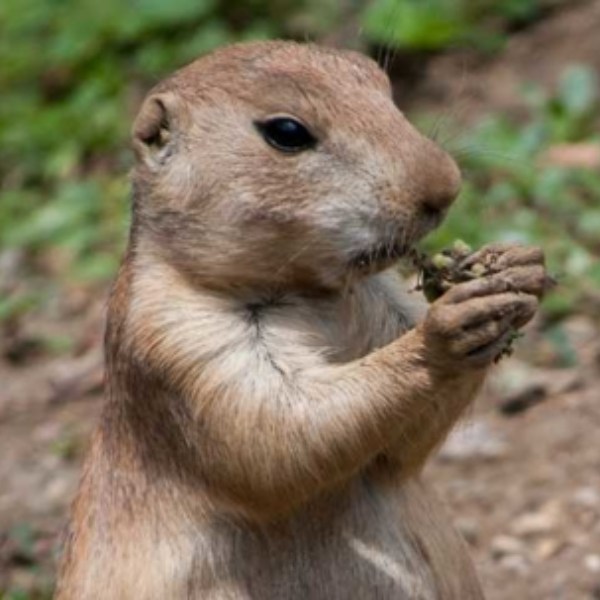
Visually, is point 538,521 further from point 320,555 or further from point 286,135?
point 286,135

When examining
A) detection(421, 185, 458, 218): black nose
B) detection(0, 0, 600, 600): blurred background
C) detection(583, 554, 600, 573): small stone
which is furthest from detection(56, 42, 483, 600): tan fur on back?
detection(583, 554, 600, 573): small stone

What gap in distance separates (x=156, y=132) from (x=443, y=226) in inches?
87.6

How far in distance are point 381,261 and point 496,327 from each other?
0.94ft

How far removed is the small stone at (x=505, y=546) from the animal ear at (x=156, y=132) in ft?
6.64

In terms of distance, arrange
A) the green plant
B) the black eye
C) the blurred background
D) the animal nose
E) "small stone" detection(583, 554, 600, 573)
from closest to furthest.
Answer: the animal nose, the black eye, "small stone" detection(583, 554, 600, 573), the blurred background, the green plant

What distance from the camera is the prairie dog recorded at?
4.88m

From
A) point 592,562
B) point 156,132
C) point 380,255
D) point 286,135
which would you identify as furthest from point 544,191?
point 380,255

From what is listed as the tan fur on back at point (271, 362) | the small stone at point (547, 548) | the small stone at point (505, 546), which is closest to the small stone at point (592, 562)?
the small stone at point (547, 548)

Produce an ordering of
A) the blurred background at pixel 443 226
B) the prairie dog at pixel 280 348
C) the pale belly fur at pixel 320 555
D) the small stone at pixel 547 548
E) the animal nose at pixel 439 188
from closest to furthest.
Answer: the animal nose at pixel 439 188 < the prairie dog at pixel 280 348 < the pale belly fur at pixel 320 555 < the small stone at pixel 547 548 < the blurred background at pixel 443 226

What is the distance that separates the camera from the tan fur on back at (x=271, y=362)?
489 centimetres

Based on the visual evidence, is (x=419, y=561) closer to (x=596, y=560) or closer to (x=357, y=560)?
(x=357, y=560)

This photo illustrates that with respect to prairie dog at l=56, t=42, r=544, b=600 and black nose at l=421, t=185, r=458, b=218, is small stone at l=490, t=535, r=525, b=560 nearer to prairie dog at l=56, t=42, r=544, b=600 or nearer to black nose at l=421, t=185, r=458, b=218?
prairie dog at l=56, t=42, r=544, b=600

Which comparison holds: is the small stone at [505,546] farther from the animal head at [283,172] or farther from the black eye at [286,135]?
the black eye at [286,135]

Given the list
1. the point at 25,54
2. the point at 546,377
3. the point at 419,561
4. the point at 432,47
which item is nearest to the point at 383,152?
the point at 419,561
